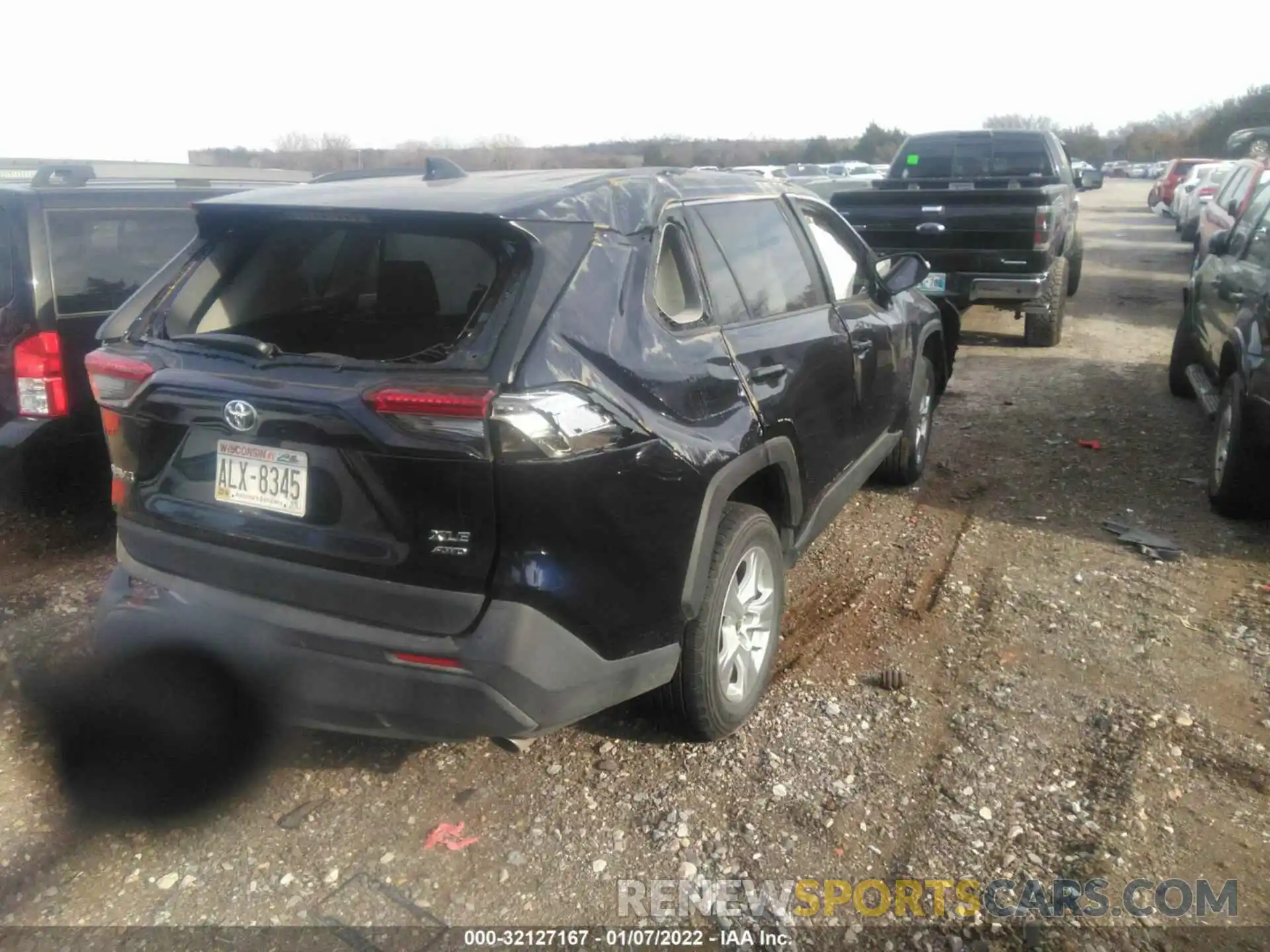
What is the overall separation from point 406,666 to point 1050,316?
8.71 metres

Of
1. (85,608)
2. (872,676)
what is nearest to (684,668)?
(872,676)

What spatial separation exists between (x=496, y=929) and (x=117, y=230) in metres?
4.14

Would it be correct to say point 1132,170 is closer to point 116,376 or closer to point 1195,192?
point 1195,192

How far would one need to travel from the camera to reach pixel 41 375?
15.3 ft

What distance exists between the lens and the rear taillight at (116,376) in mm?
2812

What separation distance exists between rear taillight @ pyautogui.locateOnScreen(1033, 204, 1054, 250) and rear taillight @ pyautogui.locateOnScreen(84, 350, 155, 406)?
7.96 m

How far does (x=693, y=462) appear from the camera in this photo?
9.41 ft

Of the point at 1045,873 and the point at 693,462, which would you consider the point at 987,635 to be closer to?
the point at 1045,873

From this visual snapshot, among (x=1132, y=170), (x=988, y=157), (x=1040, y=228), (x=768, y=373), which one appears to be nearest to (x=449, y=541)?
(x=768, y=373)

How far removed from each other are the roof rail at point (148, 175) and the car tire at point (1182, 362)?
6759 millimetres

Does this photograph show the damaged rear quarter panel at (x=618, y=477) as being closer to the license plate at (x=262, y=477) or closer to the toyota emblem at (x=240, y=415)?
the license plate at (x=262, y=477)

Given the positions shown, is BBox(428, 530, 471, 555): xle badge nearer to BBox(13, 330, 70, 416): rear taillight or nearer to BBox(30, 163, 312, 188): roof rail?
BBox(13, 330, 70, 416): rear taillight

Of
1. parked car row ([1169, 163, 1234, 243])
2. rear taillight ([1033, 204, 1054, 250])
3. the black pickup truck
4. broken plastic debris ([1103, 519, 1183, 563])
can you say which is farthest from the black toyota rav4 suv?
parked car row ([1169, 163, 1234, 243])

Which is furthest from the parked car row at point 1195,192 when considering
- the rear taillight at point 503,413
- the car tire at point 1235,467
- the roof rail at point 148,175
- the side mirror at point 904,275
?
the rear taillight at point 503,413
